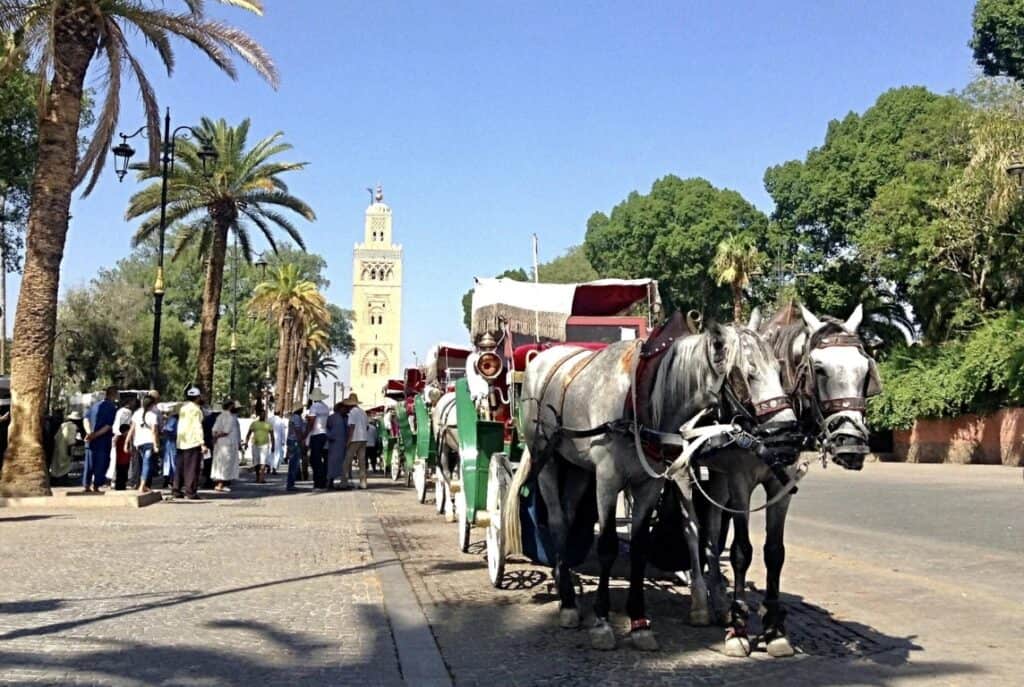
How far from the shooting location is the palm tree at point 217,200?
3014 cm

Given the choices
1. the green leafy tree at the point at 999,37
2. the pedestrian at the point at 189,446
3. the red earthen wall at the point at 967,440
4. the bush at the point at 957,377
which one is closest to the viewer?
the pedestrian at the point at 189,446

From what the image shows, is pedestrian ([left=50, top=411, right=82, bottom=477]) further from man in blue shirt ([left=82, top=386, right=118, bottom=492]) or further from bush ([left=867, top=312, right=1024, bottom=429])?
bush ([left=867, top=312, right=1024, bottom=429])

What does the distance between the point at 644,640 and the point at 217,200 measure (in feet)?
89.0

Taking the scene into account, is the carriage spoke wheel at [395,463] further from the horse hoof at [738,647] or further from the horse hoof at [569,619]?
the horse hoof at [738,647]

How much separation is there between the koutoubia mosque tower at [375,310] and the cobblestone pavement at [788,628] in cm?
13369

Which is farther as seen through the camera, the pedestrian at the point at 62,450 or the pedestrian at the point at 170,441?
the pedestrian at the point at 62,450

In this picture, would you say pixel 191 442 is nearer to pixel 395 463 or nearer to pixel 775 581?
pixel 395 463

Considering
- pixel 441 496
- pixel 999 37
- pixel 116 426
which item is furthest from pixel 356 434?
pixel 999 37

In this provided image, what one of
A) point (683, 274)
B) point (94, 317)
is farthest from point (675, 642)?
point (683, 274)

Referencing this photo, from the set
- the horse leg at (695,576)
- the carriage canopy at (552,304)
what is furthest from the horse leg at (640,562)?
the carriage canopy at (552,304)

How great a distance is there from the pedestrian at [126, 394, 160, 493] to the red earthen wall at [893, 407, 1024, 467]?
90.3ft

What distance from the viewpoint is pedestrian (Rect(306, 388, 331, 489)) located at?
70.8 feet

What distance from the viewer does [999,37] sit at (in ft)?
176

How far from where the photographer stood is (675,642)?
6598 mm
